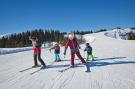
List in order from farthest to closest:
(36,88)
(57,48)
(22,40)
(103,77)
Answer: (22,40), (57,48), (103,77), (36,88)

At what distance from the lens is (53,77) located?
8445mm

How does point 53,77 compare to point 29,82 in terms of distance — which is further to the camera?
point 53,77

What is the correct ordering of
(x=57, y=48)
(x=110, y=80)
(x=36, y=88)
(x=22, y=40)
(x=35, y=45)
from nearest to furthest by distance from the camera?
(x=36, y=88) → (x=110, y=80) → (x=35, y=45) → (x=57, y=48) → (x=22, y=40)

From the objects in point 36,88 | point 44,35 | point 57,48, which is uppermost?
point 44,35

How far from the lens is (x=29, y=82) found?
25.4 ft

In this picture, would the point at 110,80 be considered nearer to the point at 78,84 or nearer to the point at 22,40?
the point at 78,84

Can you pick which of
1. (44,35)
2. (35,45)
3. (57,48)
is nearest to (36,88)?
(35,45)

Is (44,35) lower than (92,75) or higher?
higher

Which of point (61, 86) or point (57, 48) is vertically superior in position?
point (57, 48)

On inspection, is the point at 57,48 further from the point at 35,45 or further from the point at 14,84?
the point at 14,84

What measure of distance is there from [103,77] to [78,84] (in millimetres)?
1469

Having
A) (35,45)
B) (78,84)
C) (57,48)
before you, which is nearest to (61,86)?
(78,84)

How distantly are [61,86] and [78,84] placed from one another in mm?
651

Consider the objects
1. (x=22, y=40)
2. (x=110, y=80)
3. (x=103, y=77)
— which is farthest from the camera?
(x=22, y=40)
